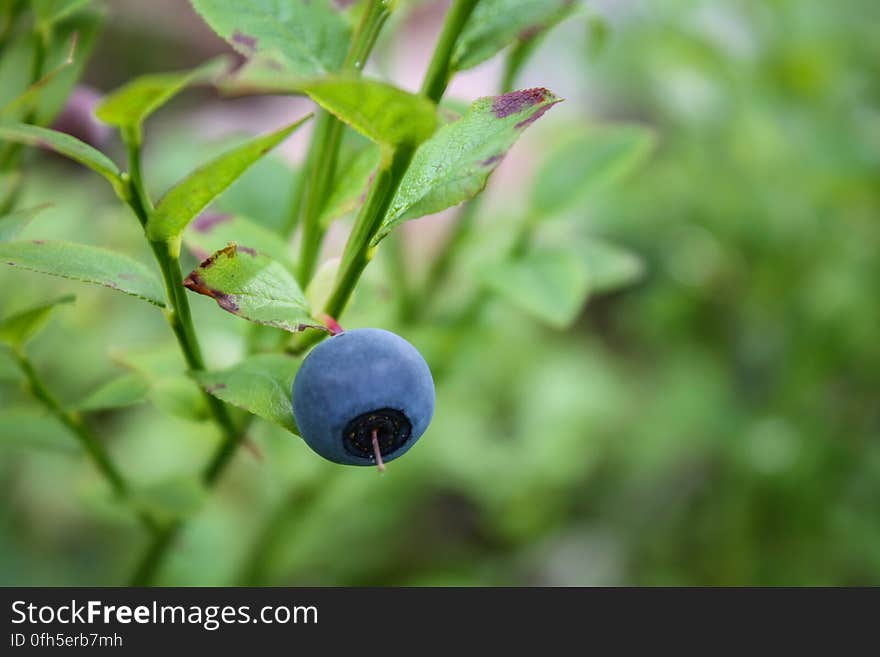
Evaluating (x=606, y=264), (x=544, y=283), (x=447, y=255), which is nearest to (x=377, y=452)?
(x=544, y=283)

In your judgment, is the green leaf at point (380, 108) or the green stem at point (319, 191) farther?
the green stem at point (319, 191)

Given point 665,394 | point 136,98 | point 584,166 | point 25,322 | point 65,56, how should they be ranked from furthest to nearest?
point 665,394 < point 584,166 < point 65,56 < point 25,322 < point 136,98

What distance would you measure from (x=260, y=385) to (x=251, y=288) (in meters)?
0.08

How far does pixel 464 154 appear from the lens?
1.93 ft

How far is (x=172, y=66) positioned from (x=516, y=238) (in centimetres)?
297

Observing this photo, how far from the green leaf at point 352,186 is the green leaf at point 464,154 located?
0.08m

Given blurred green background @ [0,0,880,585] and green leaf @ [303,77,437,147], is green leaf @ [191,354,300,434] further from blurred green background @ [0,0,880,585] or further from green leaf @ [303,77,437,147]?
blurred green background @ [0,0,880,585]

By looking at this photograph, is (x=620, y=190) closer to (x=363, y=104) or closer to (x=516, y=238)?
(x=516, y=238)

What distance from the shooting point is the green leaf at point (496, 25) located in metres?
0.67

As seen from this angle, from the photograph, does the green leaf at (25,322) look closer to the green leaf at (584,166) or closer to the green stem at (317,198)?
the green stem at (317,198)

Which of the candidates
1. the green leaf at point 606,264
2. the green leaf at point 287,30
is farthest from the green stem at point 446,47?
the green leaf at point 606,264

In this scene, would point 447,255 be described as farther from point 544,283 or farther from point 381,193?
point 381,193

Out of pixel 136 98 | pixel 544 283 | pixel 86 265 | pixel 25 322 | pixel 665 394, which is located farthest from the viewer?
pixel 665 394
